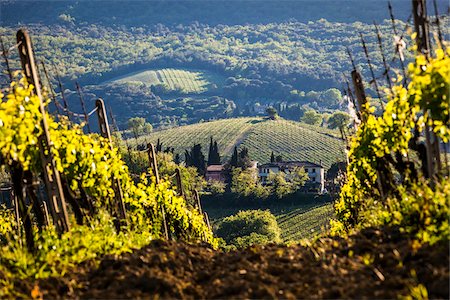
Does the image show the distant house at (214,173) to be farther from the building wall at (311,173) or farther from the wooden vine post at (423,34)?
the wooden vine post at (423,34)

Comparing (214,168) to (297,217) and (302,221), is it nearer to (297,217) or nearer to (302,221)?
(297,217)

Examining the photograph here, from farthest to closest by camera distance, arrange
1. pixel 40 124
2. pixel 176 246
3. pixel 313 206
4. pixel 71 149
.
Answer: pixel 313 206 < pixel 71 149 < pixel 40 124 < pixel 176 246

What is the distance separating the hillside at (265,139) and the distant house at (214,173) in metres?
22.3

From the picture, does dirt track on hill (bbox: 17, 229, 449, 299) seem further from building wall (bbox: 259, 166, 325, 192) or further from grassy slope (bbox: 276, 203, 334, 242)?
building wall (bbox: 259, 166, 325, 192)

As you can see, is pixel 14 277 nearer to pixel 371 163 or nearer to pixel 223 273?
pixel 223 273

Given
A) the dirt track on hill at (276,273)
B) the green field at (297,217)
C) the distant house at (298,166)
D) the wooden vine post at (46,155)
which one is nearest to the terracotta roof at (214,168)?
the distant house at (298,166)

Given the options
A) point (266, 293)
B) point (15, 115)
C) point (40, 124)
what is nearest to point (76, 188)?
point (40, 124)

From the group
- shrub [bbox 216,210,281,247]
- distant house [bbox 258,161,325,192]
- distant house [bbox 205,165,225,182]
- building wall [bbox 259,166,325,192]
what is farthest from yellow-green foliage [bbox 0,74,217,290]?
distant house [bbox 258,161,325,192]

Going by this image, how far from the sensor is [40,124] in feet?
31.3

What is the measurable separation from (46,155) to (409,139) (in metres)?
5.11

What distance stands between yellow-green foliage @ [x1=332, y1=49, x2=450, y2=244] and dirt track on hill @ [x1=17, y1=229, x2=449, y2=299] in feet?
1.13

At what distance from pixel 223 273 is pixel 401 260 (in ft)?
4.89

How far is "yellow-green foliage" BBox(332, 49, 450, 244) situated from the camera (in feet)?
23.6

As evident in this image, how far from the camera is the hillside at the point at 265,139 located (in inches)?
5089
